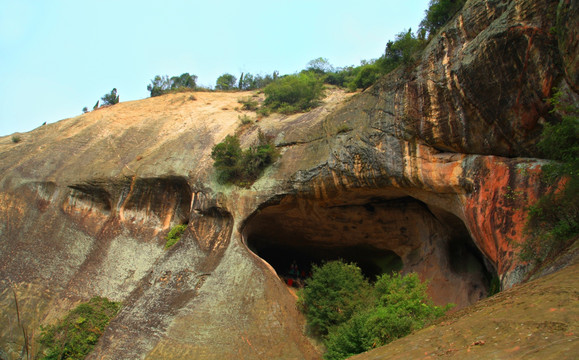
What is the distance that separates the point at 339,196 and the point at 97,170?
10419 millimetres

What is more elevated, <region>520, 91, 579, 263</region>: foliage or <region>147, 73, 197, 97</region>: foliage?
<region>147, 73, 197, 97</region>: foliage

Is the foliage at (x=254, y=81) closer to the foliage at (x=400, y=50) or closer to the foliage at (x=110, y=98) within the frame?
the foliage at (x=110, y=98)

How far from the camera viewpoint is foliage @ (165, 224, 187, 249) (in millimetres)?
15720

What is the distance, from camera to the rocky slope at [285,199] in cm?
1043

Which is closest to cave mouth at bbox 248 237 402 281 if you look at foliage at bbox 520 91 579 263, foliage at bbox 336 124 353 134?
foliage at bbox 336 124 353 134

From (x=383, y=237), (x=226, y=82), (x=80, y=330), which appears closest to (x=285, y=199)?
(x=383, y=237)

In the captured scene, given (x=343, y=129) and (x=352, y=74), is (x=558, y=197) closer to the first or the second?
(x=343, y=129)

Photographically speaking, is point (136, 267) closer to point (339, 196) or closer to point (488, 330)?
point (339, 196)

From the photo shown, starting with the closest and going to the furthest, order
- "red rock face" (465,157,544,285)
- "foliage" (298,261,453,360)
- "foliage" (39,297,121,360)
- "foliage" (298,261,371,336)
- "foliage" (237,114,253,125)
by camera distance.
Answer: "red rock face" (465,157,544,285) → "foliage" (298,261,453,360) → "foliage" (298,261,371,336) → "foliage" (39,297,121,360) → "foliage" (237,114,253,125)

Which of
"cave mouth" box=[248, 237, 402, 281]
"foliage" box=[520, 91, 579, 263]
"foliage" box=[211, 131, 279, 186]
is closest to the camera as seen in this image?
"foliage" box=[520, 91, 579, 263]

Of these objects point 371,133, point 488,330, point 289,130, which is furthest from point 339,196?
point 488,330

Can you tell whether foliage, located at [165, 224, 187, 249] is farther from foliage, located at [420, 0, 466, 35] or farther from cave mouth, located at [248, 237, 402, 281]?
foliage, located at [420, 0, 466, 35]

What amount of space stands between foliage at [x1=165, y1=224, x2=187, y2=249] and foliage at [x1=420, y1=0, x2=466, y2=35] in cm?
1181

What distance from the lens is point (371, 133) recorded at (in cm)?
1371
